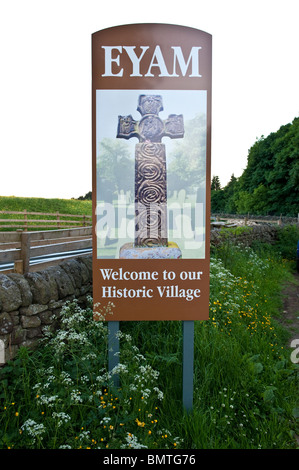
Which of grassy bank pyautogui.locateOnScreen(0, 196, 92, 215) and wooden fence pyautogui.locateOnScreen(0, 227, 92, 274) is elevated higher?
grassy bank pyautogui.locateOnScreen(0, 196, 92, 215)

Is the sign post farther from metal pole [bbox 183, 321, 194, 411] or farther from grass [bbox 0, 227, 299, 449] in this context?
grass [bbox 0, 227, 299, 449]

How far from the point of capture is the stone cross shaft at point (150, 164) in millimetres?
3111

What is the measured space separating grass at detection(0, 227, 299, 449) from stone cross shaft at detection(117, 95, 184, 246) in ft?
3.20

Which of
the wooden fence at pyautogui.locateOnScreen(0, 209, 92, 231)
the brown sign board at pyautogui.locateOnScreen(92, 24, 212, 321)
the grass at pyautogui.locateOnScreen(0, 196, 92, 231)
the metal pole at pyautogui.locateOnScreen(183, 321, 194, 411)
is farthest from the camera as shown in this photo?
the grass at pyautogui.locateOnScreen(0, 196, 92, 231)

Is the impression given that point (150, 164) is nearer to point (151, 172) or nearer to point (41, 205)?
point (151, 172)

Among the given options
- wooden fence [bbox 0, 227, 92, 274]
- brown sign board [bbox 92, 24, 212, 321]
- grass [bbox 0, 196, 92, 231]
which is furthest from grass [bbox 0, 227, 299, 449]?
grass [bbox 0, 196, 92, 231]

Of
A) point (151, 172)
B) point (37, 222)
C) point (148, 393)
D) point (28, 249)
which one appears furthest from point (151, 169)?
point (37, 222)

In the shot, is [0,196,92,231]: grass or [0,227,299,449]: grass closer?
[0,227,299,449]: grass

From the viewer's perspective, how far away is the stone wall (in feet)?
10.7

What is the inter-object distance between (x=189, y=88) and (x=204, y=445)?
128 inches

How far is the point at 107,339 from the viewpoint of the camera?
3.39 metres

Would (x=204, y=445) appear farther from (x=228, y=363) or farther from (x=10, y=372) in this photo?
(x=10, y=372)

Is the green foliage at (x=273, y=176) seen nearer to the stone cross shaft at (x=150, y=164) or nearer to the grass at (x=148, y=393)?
the grass at (x=148, y=393)

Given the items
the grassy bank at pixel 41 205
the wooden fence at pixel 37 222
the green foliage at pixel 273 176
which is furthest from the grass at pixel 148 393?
the green foliage at pixel 273 176
